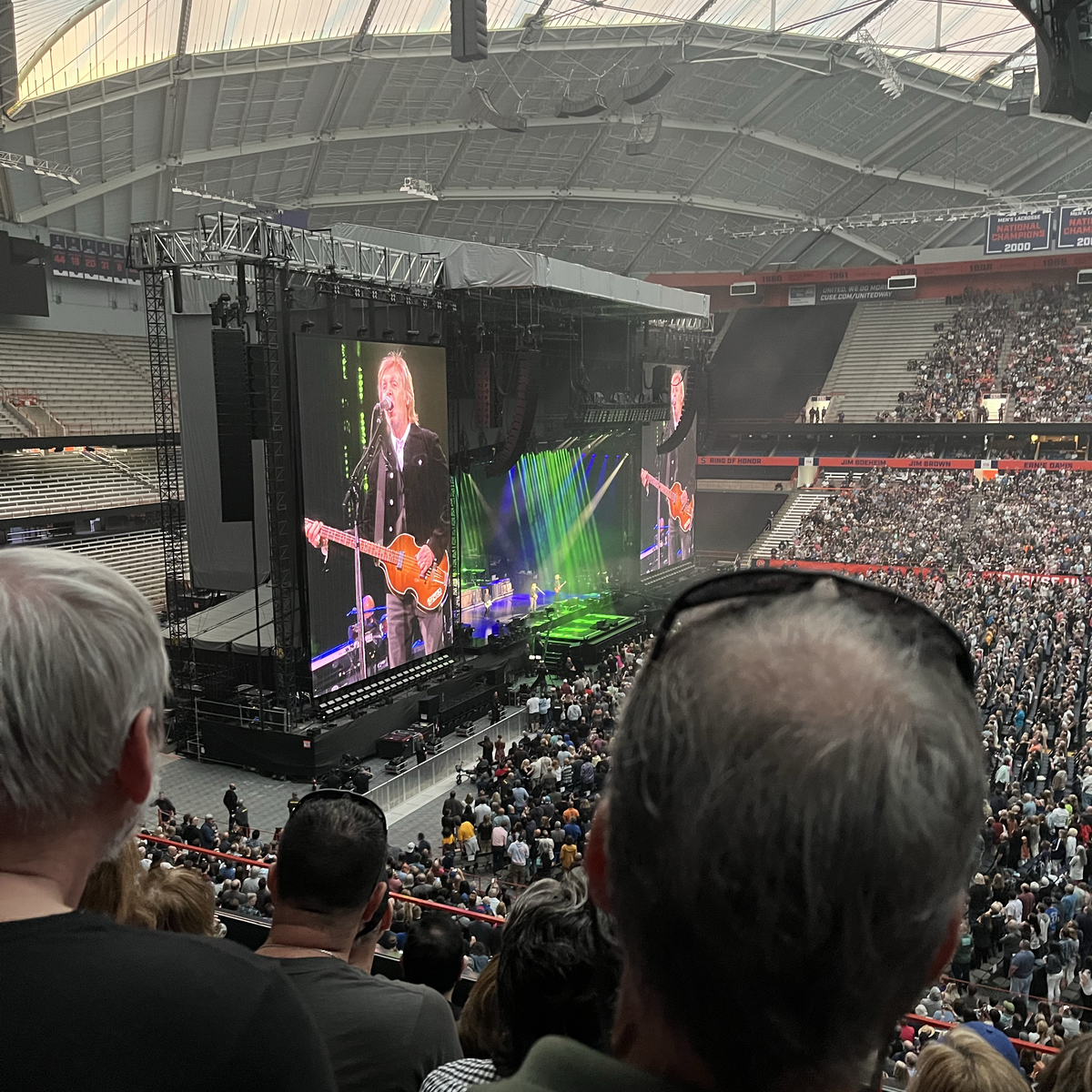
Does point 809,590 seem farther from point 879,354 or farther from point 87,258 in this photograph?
point 879,354

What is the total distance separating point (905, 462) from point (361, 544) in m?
24.6

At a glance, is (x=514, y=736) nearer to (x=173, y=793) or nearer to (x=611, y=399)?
(x=173, y=793)

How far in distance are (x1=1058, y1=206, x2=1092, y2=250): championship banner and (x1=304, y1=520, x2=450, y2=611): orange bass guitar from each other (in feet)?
76.5

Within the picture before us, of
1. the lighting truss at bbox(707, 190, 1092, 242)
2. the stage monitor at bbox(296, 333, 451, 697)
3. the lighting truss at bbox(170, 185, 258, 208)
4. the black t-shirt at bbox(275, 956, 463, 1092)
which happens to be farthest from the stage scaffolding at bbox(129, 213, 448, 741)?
the lighting truss at bbox(707, 190, 1092, 242)

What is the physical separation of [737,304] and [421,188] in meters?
16.1

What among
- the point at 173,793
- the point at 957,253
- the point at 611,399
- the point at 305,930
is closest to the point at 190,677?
the point at 173,793

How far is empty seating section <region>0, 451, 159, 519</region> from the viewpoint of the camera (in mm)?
23781

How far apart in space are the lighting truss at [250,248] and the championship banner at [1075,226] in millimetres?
23896

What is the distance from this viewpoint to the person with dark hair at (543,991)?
2.04 metres

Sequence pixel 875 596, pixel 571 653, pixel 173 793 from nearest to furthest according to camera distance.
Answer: pixel 875 596 < pixel 173 793 < pixel 571 653

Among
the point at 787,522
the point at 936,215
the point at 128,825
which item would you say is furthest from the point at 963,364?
the point at 128,825

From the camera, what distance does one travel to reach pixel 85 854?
1.33 meters

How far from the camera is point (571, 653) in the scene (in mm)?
22172

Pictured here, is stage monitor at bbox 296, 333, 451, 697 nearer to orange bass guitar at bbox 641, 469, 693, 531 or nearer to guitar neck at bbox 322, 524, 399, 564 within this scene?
guitar neck at bbox 322, 524, 399, 564
